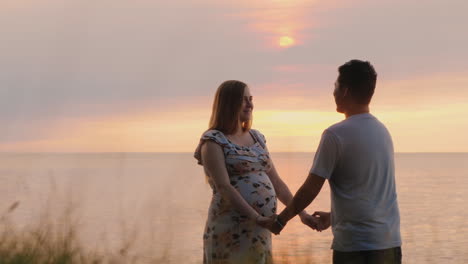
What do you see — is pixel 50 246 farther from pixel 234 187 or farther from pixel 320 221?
pixel 320 221

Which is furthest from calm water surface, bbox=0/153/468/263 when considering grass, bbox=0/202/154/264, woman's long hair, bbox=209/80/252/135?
woman's long hair, bbox=209/80/252/135

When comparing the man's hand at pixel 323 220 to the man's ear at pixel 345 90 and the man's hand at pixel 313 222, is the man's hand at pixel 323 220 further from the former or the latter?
the man's ear at pixel 345 90

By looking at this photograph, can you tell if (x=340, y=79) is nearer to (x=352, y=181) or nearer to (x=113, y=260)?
(x=352, y=181)

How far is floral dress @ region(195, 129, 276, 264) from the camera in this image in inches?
211

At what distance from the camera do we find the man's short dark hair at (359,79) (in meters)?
4.57

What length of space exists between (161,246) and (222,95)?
4.58ft

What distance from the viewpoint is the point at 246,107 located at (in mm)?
5410

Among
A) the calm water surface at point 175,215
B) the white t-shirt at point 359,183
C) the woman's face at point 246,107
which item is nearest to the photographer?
the white t-shirt at point 359,183

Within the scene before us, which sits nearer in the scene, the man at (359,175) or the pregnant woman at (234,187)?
the man at (359,175)

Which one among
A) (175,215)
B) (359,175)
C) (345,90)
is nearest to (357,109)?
(345,90)

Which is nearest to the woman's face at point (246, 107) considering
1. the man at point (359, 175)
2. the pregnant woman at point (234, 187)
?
the pregnant woman at point (234, 187)

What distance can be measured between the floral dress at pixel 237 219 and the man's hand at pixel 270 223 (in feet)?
0.19

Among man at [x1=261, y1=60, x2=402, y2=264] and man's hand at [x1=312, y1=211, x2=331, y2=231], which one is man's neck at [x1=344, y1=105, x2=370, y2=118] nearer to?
man at [x1=261, y1=60, x2=402, y2=264]

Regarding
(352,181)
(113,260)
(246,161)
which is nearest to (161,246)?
(113,260)
